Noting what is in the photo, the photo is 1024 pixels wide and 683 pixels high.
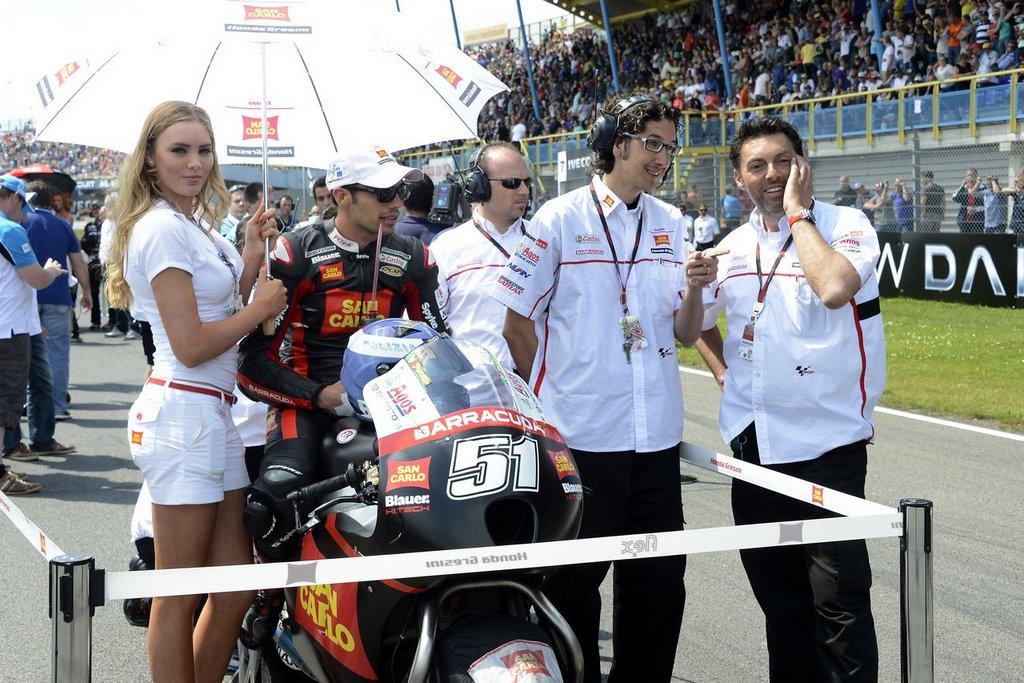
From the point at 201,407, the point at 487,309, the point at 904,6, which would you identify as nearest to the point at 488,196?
the point at 487,309

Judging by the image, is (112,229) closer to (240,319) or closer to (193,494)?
(240,319)

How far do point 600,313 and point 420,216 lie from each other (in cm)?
362

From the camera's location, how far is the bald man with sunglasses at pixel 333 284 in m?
3.57

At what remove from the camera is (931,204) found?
56.3 ft

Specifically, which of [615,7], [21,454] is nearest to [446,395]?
[21,454]

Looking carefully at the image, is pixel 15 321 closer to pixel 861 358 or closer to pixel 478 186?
pixel 478 186

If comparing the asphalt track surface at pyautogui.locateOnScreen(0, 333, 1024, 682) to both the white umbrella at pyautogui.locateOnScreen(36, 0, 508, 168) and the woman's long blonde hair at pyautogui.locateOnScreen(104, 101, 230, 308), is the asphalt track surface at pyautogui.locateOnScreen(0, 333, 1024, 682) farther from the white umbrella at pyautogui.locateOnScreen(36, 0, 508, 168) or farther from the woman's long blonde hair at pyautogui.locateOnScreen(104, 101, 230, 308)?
the white umbrella at pyautogui.locateOnScreen(36, 0, 508, 168)

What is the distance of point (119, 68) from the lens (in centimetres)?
484

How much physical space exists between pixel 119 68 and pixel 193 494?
2355mm

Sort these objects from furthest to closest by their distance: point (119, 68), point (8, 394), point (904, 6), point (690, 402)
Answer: point (904, 6)
point (690, 402)
point (8, 394)
point (119, 68)

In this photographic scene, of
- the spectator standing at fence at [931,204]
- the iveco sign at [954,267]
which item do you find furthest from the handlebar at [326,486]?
the spectator standing at fence at [931,204]

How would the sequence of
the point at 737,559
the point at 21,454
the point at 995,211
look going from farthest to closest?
the point at 995,211 < the point at 21,454 < the point at 737,559

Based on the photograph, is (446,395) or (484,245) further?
(484,245)

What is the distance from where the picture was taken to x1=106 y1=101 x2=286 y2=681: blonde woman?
3.28 m
